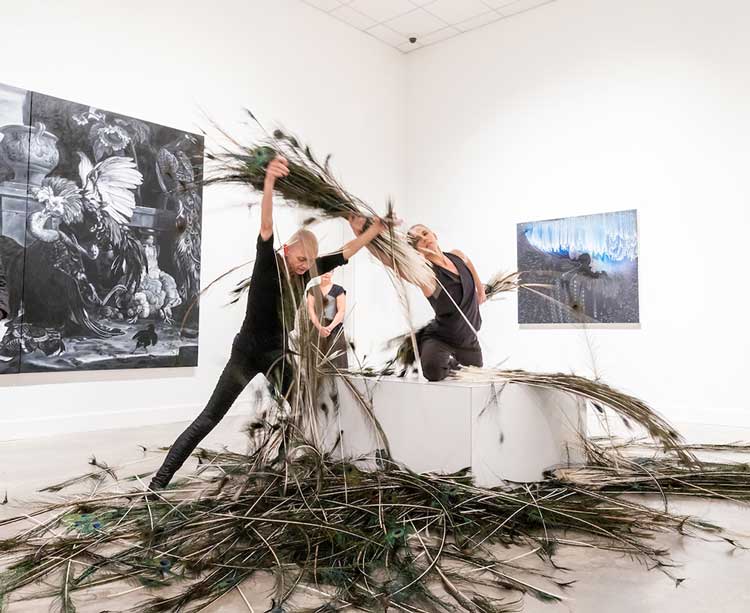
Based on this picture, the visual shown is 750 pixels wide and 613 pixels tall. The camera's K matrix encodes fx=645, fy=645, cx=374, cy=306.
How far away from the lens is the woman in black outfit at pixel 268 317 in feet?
8.13

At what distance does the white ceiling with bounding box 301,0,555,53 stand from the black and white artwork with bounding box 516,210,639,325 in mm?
2166

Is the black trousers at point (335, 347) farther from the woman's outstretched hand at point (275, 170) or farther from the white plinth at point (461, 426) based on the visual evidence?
the woman's outstretched hand at point (275, 170)

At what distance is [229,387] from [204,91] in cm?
363

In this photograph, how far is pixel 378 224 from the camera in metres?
2.44

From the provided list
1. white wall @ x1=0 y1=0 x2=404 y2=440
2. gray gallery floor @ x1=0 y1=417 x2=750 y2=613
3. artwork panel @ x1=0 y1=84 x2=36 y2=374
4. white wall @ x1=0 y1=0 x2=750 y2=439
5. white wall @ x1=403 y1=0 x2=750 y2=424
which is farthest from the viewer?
white wall @ x1=403 y1=0 x2=750 y2=424

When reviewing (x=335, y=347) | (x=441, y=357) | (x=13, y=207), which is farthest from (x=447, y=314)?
(x=13, y=207)

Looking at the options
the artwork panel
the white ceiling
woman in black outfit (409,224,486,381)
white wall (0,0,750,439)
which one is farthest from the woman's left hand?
the white ceiling

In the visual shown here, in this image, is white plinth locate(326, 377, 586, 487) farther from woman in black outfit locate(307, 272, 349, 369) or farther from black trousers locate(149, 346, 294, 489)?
black trousers locate(149, 346, 294, 489)

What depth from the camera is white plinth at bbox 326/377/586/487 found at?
246 centimetres

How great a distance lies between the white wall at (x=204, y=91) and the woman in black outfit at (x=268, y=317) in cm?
154

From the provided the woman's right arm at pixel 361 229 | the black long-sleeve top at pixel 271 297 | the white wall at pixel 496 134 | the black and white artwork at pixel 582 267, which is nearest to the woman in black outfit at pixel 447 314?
the woman's right arm at pixel 361 229

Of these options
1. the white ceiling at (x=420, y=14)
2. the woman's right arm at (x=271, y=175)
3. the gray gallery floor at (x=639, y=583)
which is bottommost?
the gray gallery floor at (x=639, y=583)

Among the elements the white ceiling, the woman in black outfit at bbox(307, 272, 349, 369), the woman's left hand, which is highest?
the white ceiling

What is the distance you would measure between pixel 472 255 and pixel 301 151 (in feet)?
14.4
